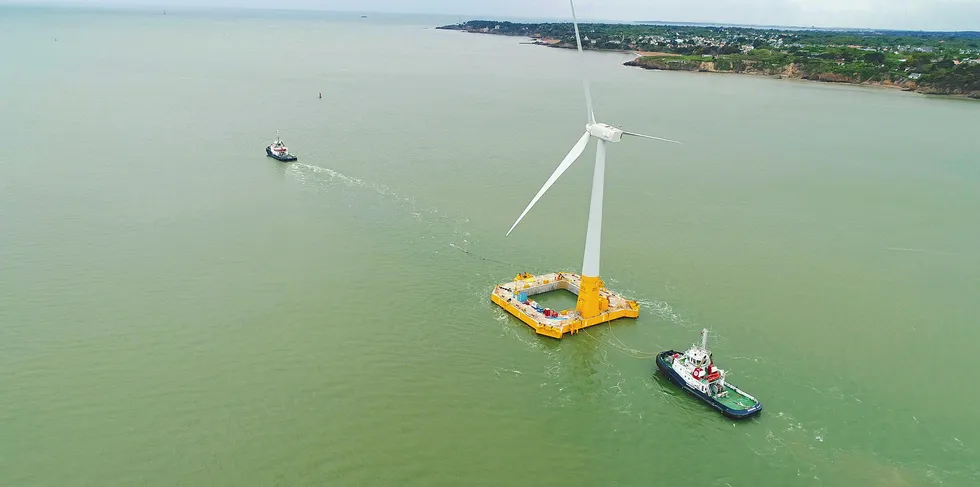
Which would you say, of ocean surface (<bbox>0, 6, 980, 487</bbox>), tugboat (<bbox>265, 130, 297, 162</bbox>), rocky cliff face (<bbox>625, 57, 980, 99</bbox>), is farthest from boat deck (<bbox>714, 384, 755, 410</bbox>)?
rocky cliff face (<bbox>625, 57, 980, 99</bbox>)

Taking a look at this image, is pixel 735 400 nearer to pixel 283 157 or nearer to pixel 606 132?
pixel 606 132

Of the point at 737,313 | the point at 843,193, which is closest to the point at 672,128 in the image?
the point at 843,193

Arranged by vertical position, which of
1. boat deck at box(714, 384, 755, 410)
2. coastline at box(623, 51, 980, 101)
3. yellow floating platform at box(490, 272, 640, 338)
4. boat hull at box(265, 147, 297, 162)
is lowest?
boat deck at box(714, 384, 755, 410)

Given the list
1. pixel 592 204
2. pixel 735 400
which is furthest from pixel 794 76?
pixel 735 400

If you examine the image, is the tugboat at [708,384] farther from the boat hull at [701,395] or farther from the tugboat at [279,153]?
the tugboat at [279,153]

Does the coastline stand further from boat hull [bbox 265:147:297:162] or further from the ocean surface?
boat hull [bbox 265:147:297:162]

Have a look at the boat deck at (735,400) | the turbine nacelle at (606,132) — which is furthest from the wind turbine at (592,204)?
the boat deck at (735,400)

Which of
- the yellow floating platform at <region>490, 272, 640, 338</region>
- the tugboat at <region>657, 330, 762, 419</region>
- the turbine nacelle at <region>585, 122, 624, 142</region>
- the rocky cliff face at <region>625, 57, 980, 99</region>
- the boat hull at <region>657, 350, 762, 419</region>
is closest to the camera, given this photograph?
the boat hull at <region>657, 350, 762, 419</region>
